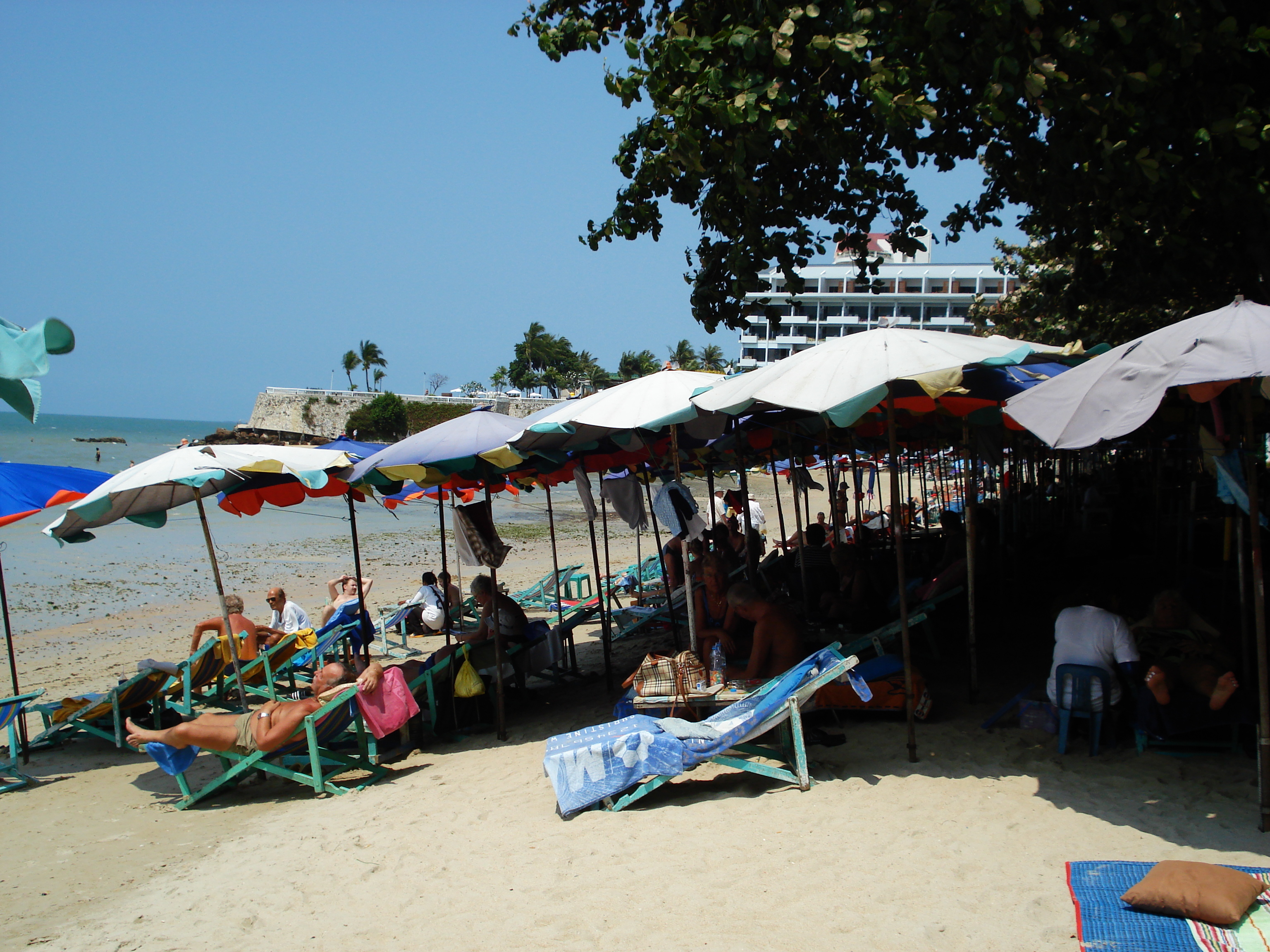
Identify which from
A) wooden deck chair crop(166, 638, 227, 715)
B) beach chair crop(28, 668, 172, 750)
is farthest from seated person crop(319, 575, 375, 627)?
beach chair crop(28, 668, 172, 750)

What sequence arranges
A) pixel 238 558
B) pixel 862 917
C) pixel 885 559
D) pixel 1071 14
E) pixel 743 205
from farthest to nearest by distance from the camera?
1. pixel 238 558
2. pixel 885 559
3. pixel 743 205
4. pixel 1071 14
5. pixel 862 917

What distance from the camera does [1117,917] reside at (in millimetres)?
2918

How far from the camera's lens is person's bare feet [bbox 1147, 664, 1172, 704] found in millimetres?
4422

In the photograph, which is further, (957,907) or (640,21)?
(640,21)

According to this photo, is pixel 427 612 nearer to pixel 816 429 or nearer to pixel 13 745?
pixel 13 745

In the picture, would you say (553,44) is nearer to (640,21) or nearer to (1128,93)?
(640,21)

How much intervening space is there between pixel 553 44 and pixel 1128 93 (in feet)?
15.0

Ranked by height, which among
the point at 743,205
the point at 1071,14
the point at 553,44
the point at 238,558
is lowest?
the point at 238,558

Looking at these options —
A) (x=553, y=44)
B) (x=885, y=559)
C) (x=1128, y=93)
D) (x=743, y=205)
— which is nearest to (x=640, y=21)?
(x=553, y=44)

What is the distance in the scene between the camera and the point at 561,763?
189 inches

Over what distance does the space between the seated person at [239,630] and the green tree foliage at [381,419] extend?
6676 cm

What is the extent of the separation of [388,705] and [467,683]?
1.01 metres

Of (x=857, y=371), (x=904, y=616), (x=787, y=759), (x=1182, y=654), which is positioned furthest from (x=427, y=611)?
(x=1182, y=654)

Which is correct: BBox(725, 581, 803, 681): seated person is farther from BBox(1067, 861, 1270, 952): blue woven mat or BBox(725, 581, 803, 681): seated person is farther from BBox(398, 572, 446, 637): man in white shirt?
BBox(398, 572, 446, 637): man in white shirt
